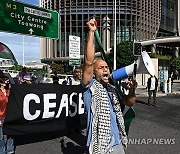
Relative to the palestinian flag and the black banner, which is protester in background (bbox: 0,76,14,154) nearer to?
the black banner

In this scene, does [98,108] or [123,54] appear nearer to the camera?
[98,108]

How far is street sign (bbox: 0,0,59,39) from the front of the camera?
36.7 ft

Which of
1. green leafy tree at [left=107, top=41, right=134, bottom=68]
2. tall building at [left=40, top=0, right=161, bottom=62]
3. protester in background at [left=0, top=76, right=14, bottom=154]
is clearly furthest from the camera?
tall building at [left=40, top=0, right=161, bottom=62]

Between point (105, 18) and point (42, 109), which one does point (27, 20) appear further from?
point (105, 18)

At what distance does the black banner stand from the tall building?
56.5m

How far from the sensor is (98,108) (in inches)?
132

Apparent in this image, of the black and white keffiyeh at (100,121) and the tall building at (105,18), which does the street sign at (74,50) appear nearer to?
the black and white keffiyeh at (100,121)

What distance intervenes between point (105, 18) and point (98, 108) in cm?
6428

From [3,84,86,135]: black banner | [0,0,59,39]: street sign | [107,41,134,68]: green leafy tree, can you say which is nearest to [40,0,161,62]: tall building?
[107,41,134,68]: green leafy tree

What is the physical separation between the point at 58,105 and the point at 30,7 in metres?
6.49

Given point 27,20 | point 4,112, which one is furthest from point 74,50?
point 4,112

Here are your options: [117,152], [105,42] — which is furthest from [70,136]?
[105,42]

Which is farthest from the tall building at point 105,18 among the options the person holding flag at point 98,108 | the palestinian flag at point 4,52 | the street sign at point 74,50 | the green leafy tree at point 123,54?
the person holding flag at point 98,108

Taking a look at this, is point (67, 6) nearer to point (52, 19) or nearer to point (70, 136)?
point (52, 19)
